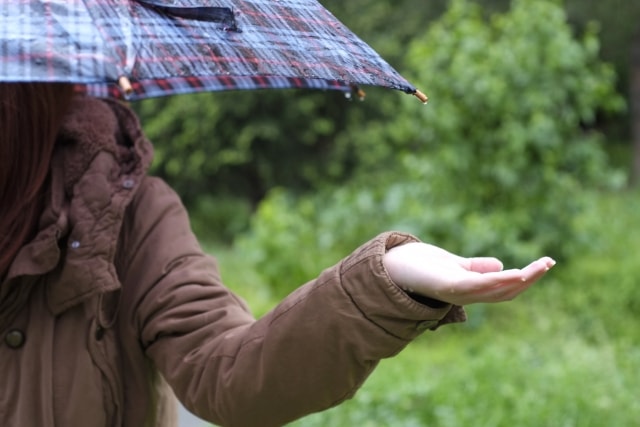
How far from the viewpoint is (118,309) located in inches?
70.7

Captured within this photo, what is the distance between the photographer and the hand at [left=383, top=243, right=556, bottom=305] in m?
1.33

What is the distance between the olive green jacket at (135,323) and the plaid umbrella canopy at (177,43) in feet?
0.96

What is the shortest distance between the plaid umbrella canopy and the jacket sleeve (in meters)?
0.29

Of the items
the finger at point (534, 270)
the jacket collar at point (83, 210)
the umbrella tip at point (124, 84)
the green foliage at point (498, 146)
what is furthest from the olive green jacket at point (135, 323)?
the green foliage at point (498, 146)

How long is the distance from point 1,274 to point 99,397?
263mm

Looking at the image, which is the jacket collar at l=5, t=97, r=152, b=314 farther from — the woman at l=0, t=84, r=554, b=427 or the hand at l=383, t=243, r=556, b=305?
the hand at l=383, t=243, r=556, b=305

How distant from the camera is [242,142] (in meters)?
9.99

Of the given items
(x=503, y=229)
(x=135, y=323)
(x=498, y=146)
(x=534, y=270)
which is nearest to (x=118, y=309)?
(x=135, y=323)


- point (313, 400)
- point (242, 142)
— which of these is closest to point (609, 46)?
point (242, 142)

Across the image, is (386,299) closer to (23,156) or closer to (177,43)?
(177,43)

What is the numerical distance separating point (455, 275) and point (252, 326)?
0.44m

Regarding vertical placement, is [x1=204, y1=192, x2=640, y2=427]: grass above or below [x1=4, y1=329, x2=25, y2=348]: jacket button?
below

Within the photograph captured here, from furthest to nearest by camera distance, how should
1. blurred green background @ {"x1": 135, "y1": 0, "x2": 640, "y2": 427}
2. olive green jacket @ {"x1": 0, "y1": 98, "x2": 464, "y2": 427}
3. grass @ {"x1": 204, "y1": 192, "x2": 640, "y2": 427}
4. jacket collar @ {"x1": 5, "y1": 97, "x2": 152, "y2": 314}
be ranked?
blurred green background @ {"x1": 135, "y1": 0, "x2": 640, "y2": 427} → grass @ {"x1": 204, "y1": 192, "x2": 640, "y2": 427} → jacket collar @ {"x1": 5, "y1": 97, "x2": 152, "y2": 314} → olive green jacket @ {"x1": 0, "y1": 98, "x2": 464, "y2": 427}

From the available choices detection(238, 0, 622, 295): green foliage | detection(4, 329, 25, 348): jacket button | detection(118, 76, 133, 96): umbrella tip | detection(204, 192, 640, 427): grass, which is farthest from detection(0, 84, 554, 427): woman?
detection(238, 0, 622, 295): green foliage
